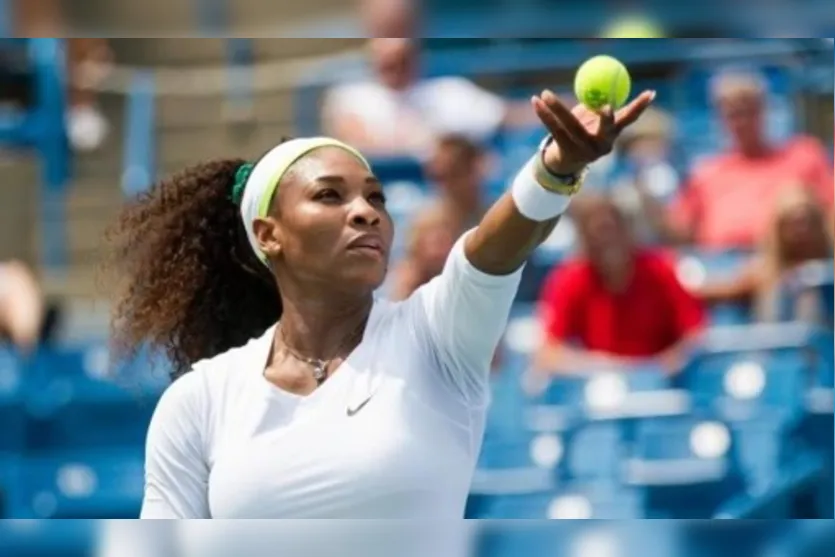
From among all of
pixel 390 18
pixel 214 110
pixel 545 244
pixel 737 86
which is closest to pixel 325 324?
pixel 390 18

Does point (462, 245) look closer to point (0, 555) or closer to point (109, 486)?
point (0, 555)

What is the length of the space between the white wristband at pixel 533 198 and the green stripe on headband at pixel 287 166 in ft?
1.13

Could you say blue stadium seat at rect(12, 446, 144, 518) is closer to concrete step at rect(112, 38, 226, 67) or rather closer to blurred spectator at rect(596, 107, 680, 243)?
blurred spectator at rect(596, 107, 680, 243)

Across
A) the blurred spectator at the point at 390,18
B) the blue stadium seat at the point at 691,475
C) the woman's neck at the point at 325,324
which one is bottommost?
the woman's neck at the point at 325,324

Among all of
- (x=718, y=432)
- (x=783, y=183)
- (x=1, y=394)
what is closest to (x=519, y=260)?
(x=718, y=432)

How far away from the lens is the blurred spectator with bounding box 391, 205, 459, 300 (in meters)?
5.00

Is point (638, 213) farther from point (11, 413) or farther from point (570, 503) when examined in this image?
point (11, 413)

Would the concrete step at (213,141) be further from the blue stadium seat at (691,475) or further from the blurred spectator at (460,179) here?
the blue stadium seat at (691,475)

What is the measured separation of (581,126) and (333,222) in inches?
17.3

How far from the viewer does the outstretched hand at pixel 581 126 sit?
2.32m

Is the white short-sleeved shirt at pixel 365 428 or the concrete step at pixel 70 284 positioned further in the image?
the concrete step at pixel 70 284

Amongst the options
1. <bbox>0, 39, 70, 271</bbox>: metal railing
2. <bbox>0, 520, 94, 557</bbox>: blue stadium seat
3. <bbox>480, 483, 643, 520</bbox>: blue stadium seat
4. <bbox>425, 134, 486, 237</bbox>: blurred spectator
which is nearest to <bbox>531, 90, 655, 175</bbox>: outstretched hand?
<bbox>0, 520, 94, 557</bbox>: blue stadium seat

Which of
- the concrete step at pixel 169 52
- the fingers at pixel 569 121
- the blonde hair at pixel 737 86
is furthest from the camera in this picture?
the concrete step at pixel 169 52

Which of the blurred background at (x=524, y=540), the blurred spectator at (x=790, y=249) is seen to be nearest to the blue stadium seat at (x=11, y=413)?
the blurred spectator at (x=790, y=249)
